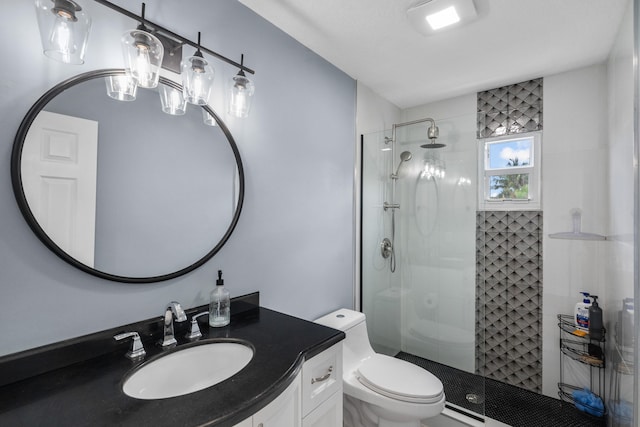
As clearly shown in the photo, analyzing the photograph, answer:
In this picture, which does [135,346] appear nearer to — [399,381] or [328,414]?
[328,414]

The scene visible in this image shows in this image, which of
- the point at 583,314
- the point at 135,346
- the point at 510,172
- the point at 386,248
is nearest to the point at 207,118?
the point at 135,346

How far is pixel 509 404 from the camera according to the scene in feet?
7.32

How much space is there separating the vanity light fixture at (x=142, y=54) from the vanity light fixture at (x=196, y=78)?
11cm

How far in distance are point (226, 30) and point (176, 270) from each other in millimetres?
1157

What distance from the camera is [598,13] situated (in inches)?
63.2

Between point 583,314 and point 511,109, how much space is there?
1.63 metres

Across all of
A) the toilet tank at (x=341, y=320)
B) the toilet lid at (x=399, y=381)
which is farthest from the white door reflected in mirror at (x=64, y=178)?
the toilet lid at (x=399, y=381)

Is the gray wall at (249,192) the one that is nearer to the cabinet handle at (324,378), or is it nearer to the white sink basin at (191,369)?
the white sink basin at (191,369)

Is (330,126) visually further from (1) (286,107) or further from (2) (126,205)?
(2) (126,205)

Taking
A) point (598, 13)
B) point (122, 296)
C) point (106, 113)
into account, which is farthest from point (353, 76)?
point (122, 296)

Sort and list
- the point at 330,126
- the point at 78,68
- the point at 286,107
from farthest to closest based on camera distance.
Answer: the point at 330,126 → the point at 286,107 → the point at 78,68

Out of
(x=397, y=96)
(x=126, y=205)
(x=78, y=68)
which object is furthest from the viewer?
(x=397, y=96)

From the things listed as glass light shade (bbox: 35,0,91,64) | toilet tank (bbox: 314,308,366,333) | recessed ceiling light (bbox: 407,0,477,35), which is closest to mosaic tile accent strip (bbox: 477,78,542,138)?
recessed ceiling light (bbox: 407,0,477,35)

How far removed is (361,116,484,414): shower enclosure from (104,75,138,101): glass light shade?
5.63 feet
